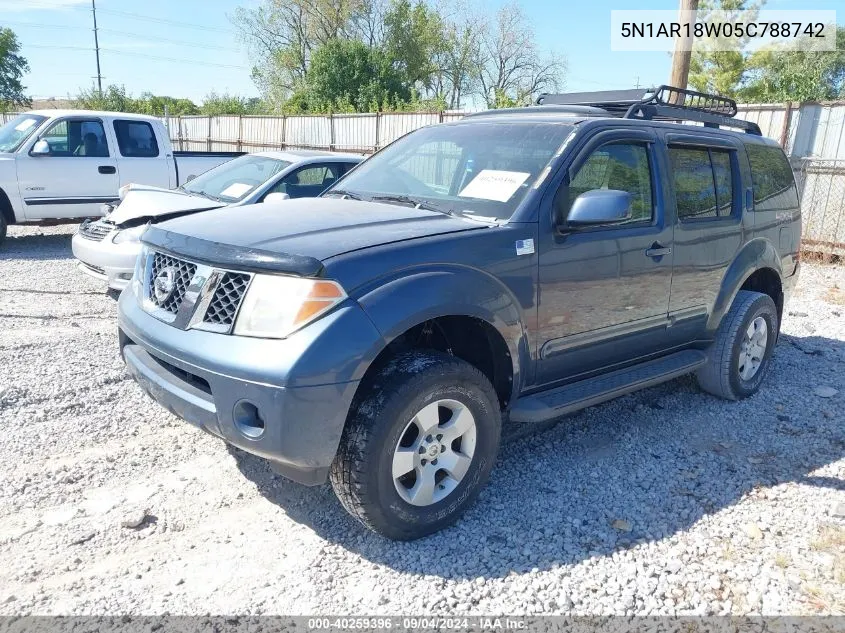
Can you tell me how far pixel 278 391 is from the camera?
253 cm

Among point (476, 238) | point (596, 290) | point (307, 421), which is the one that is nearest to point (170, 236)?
point (307, 421)

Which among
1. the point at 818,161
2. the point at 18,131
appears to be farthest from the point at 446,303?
the point at 818,161

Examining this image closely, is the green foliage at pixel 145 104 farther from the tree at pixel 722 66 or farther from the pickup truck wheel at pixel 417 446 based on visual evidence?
the pickup truck wheel at pixel 417 446

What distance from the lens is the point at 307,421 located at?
2580 millimetres

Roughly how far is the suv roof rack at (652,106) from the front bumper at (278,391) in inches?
98.1

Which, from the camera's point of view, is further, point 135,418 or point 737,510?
point 135,418

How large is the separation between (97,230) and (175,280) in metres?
4.48

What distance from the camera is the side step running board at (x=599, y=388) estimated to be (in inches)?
132

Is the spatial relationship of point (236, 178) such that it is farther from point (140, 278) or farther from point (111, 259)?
point (140, 278)

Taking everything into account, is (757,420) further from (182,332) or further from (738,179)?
(182,332)

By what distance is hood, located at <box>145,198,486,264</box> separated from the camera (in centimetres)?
285

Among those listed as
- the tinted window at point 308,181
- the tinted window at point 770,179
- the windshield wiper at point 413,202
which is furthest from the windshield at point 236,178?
the tinted window at point 770,179

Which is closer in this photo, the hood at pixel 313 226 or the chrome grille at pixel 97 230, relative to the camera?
the hood at pixel 313 226

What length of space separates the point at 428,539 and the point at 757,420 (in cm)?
280
